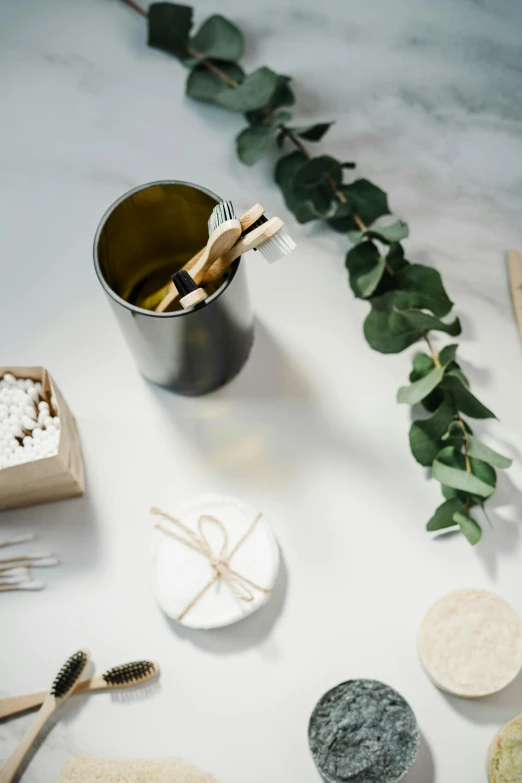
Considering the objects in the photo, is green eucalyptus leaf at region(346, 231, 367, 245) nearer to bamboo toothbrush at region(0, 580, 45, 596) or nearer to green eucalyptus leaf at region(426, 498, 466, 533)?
green eucalyptus leaf at region(426, 498, 466, 533)

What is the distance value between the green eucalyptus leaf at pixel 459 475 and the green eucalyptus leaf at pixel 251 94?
0.39 metres

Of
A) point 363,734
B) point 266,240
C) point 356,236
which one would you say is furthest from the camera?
point 356,236

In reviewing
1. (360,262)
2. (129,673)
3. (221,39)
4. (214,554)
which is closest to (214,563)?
(214,554)

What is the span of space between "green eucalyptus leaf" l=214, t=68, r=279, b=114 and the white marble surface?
0.16 ft

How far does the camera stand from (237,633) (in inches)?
28.4

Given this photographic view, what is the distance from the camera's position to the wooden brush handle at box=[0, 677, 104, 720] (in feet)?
2.28

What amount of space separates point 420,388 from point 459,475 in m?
0.08

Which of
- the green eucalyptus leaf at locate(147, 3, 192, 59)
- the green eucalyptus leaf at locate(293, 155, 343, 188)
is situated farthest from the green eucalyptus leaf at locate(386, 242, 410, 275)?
the green eucalyptus leaf at locate(147, 3, 192, 59)

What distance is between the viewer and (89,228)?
83 cm

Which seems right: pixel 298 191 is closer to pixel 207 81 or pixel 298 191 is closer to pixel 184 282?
pixel 207 81

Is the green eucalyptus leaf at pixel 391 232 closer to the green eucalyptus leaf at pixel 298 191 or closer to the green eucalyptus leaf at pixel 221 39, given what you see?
the green eucalyptus leaf at pixel 298 191

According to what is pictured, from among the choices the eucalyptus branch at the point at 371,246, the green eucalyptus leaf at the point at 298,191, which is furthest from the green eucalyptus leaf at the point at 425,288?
the green eucalyptus leaf at the point at 298,191

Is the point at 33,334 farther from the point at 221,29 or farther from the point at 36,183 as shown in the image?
the point at 221,29

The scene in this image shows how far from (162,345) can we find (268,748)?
363mm
